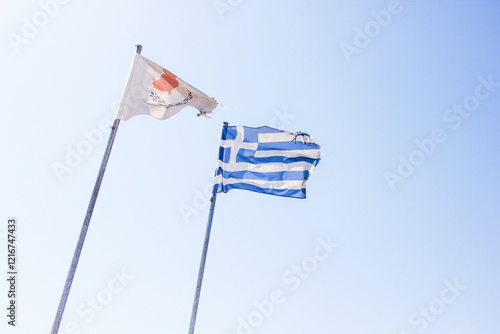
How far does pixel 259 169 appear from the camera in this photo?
1257 cm

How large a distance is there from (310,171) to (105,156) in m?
6.81

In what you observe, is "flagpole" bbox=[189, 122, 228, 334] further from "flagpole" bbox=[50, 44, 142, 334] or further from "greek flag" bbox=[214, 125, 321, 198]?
"flagpole" bbox=[50, 44, 142, 334]

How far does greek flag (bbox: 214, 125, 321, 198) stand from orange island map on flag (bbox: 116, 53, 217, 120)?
1792mm

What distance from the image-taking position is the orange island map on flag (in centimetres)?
1037

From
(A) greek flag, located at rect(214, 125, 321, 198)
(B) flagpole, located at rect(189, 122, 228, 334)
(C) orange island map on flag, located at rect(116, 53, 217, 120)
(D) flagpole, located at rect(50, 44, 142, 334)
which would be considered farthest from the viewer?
(A) greek flag, located at rect(214, 125, 321, 198)

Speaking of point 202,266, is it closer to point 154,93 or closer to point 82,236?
point 82,236

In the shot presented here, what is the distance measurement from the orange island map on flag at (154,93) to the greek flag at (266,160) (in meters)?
1.79

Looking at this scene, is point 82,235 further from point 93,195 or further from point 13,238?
point 13,238

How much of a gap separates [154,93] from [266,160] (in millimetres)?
4376

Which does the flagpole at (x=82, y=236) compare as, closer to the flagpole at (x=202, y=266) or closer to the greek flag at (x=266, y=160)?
the flagpole at (x=202, y=266)

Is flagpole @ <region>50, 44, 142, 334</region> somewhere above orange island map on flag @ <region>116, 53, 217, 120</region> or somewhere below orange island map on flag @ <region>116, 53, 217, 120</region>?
below

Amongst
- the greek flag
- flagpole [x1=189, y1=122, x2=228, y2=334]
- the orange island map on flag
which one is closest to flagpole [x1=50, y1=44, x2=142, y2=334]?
the orange island map on flag

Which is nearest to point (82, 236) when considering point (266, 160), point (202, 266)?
point (202, 266)

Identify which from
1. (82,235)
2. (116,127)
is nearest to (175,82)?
(116,127)
